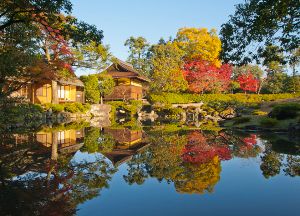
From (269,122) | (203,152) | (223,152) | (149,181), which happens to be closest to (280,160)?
(223,152)

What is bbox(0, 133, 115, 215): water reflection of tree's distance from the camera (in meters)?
4.98

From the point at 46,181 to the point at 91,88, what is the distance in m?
35.3

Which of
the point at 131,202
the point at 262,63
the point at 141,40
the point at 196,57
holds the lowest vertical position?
the point at 131,202

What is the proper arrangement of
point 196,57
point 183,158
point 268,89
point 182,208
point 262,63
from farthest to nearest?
1. point 268,89
2. point 196,57
3. point 262,63
4. point 183,158
5. point 182,208

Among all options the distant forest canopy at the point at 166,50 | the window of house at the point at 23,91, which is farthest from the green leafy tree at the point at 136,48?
the window of house at the point at 23,91

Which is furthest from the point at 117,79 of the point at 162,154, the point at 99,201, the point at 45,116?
the point at 99,201

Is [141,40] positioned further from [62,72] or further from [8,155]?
[8,155]

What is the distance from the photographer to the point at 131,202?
5.43 m

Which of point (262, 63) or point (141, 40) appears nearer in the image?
point (262, 63)

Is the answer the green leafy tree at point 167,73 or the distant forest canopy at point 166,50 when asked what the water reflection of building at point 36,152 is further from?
the green leafy tree at point 167,73

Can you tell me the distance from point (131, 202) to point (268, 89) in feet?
196

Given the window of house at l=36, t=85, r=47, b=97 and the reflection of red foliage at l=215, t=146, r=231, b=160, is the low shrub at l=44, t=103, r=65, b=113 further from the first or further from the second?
the reflection of red foliage at l=215, t=146, r=231, b=160

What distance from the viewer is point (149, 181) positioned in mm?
6887

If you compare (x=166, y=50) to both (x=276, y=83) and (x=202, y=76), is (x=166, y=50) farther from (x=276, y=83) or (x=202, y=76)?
(x=276, y=83)
